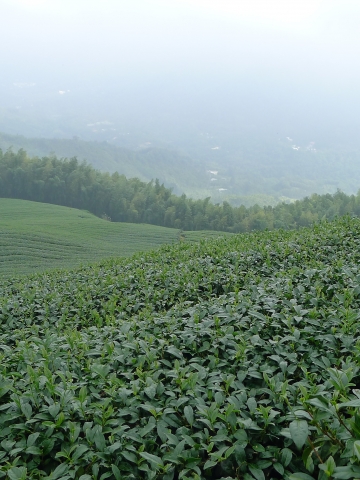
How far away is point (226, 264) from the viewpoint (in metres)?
6.86

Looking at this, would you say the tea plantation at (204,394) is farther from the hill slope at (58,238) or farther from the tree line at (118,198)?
the tree line at (118,198)

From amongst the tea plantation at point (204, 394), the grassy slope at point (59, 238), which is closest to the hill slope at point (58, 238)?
the grassy slope at point (59, 238)

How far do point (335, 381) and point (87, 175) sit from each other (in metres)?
67.2

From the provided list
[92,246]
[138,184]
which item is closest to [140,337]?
[92,246]

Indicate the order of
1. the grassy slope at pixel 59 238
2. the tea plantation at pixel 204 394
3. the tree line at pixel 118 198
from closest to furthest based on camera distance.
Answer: the tea plantation at pixel 204 394, the grassy slope at pixel 59 238, the tree line at pixel 118 198

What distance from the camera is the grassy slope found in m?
29.2

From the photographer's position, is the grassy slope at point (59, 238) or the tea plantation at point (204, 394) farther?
the grassy slope at point (59, 238)

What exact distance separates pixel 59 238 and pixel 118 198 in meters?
28.3

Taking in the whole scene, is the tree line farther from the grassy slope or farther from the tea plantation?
the tea plantation

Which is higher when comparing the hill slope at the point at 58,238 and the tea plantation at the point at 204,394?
the tea plantation at the point at 204,394

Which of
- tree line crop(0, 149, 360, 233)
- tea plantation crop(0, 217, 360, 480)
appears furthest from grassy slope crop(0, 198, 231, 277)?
tea plantation crop(0, 217, 360, 480)

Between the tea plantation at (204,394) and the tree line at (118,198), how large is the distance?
51.1 meters

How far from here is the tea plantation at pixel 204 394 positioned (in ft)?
7.29

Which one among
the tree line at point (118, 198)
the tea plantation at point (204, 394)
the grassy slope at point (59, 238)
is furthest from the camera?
the tree line at point (118, 198)
